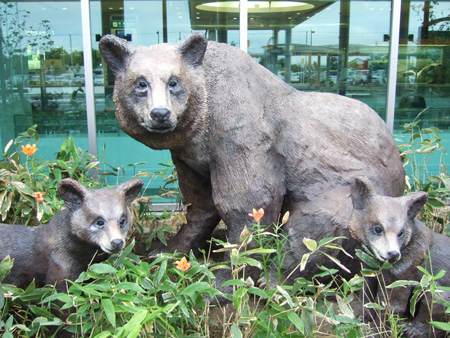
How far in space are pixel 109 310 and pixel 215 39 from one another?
14.2 ft

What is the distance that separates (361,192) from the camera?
7.75 feet

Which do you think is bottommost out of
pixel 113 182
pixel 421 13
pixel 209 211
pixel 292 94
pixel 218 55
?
pixel 113 182

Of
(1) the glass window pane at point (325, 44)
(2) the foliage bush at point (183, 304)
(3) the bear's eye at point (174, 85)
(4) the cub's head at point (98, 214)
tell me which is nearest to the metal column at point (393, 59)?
(1) the glass window pane at point (325, 44)

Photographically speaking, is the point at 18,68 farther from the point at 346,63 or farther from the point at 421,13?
the point at 421,13

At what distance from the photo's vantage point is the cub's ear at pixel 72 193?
240 cm

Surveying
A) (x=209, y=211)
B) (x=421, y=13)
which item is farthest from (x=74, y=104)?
(x=421, y=13)

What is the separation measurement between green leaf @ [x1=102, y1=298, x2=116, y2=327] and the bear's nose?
0.90m

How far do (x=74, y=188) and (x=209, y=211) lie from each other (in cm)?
119

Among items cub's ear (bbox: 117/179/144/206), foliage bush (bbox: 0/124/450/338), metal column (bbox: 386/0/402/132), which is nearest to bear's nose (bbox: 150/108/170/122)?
cub's ear (bbox: 117/179/144/206)

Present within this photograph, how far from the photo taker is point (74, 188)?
7.90 feet

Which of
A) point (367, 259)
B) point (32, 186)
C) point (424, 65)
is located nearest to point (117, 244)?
point (367, 259)

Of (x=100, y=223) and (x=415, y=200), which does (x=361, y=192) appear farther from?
(x=100, y=223)

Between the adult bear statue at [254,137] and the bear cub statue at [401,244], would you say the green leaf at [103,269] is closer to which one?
the adult bear statue at [254,137]

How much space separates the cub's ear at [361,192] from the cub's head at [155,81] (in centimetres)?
96
